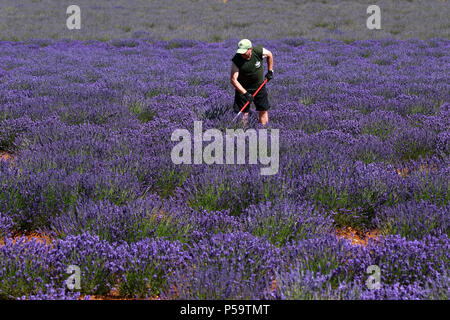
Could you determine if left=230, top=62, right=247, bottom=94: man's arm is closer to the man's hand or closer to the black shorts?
the man's hand

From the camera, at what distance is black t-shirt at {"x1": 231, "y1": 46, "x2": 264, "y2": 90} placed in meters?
6.06

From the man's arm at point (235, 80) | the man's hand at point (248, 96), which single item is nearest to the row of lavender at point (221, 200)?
the man's hand at point (248, 96)

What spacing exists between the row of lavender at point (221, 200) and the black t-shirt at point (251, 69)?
57 centimetres

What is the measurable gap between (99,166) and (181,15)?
19.9 meters

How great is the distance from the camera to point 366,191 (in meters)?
3.45

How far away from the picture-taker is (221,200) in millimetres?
3416

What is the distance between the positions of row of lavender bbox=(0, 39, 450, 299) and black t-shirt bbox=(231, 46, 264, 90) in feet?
1.87

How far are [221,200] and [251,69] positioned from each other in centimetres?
329

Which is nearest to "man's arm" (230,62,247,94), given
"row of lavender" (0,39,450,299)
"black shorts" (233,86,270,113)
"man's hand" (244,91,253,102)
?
"man's hand" (244,91,253,102)

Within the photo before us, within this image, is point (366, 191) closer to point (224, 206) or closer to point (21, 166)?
point (224, 206)

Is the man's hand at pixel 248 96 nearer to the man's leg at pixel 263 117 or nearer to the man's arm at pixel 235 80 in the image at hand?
the man's arm at pixel 235 80

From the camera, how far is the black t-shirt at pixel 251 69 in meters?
6.06

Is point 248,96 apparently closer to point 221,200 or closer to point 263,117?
point 263,117
